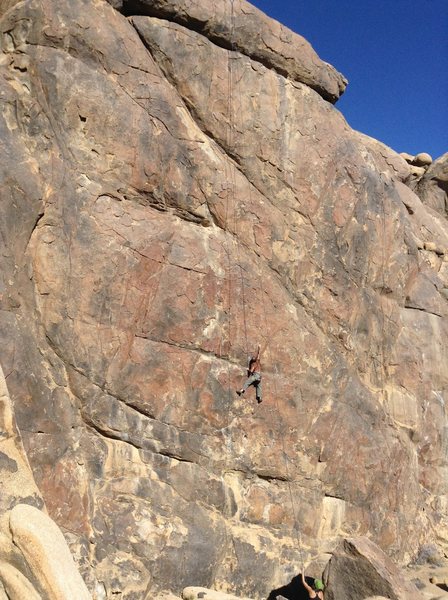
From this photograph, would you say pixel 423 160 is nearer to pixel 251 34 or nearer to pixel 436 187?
pixel 436 187

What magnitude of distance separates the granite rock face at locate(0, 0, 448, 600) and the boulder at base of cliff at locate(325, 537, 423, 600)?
1606 mm

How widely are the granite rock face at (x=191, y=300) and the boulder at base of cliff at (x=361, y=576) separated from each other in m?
1.61

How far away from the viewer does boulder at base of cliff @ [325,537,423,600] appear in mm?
15945

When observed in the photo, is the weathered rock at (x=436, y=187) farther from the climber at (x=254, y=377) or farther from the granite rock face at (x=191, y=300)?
the climber at (x=254, y=377)

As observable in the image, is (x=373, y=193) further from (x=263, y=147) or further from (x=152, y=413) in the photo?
(x=152, y=413)

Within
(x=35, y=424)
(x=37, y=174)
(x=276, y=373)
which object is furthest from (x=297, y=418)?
(x=37, y=174)

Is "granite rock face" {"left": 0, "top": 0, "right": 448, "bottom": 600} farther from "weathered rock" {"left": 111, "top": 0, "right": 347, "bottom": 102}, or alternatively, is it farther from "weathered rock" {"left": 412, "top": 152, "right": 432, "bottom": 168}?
"weathered rock" {"left": 412, "top": 152, "right": 432, "bottom": 168}

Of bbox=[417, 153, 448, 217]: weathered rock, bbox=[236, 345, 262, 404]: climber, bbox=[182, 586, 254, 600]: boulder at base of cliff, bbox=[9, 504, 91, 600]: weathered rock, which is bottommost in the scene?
bbox=[182, 586, 254, 600]: boulder at base of cliff

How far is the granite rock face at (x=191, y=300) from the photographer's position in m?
15.7

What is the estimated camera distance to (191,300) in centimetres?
1759

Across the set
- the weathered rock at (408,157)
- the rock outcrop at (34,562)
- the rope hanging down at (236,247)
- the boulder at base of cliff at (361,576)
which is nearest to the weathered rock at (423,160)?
the weathered rock at (408,157)

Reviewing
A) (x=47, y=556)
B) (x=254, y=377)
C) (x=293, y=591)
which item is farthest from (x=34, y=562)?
(x=293, y=591)

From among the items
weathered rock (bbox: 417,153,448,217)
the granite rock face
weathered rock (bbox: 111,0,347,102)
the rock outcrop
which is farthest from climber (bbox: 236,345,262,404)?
weathered rock (bbox: 417,153,448,217)

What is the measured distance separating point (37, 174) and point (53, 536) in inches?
372
